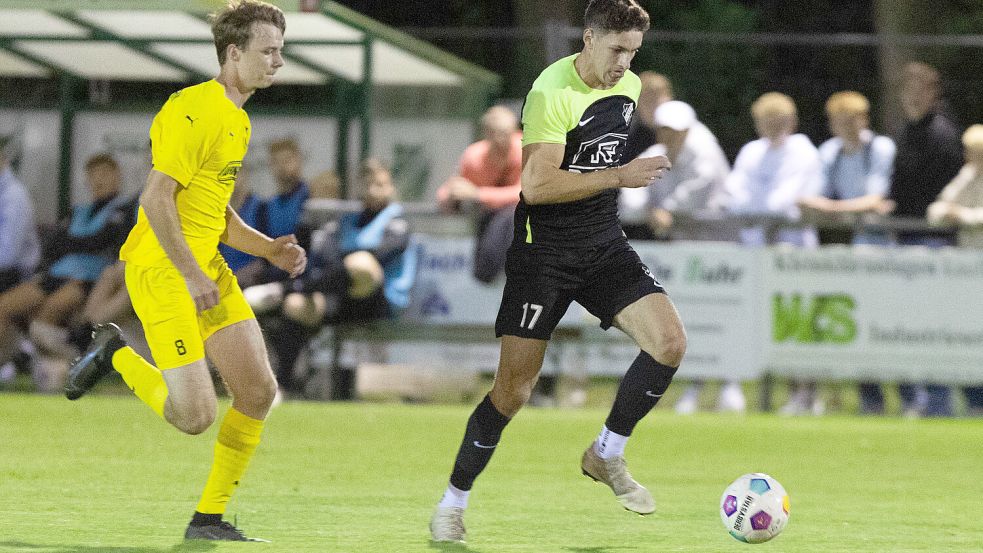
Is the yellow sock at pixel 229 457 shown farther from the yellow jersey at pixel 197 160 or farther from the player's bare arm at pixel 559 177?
the player's bare arm at pixel 559 177

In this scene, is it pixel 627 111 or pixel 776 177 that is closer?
pixel 627 111

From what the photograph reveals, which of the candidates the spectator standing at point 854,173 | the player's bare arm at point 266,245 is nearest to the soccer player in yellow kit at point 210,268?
the player's bare arm at point 266,245

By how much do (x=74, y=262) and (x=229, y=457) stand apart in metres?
8.80

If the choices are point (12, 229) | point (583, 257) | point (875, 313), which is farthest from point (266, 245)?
point (12, 229)

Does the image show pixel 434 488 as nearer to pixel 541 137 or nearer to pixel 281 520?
pixel 281 520

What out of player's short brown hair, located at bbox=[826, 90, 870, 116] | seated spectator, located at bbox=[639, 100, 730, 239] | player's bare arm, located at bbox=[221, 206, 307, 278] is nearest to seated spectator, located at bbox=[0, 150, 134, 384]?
seated spectator, located at bbox=[639, 100, 730, 239]

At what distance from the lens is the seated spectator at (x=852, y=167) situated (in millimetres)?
14594

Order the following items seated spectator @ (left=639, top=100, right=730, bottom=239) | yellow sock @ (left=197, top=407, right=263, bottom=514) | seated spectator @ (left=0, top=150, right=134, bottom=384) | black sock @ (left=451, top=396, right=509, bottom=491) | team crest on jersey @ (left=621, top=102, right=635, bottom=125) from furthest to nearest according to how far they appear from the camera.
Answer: seated spectator @ (left=0, top=150, right=134, bottom=384), seated spectator @ (left=639, top=100, right=730, bottom=239), team crest on jersey @ (left=621, top=102, right=635, bottom=125), black sock @ (left=451, top=396, right=509, bottom=491), yellow sock @ (left=197, top=407, right=263, bottom=514)

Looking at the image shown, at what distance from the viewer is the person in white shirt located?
1470cm

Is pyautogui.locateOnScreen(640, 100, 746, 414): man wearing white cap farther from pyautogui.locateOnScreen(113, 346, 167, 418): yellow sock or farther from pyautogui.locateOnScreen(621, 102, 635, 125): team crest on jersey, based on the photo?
pyautogui.locateOnScreen(113, 346, 167, 418): yellow sock

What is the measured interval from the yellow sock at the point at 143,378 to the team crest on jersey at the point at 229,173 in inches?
34.3

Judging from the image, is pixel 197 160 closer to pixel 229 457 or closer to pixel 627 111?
pixel 229 457

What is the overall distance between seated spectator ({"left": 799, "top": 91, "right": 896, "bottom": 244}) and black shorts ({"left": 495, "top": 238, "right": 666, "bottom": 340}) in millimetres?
7069

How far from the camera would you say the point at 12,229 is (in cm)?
1619
